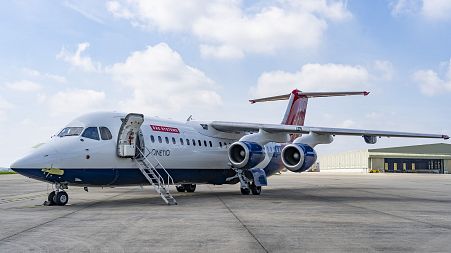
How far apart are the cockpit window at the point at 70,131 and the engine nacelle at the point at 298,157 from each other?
877 centimetres

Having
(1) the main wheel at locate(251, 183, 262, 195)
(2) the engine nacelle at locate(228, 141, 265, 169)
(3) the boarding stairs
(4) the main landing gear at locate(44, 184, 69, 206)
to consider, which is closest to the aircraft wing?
(2) the engine nacelle at locate(228, 141, 265, 169)

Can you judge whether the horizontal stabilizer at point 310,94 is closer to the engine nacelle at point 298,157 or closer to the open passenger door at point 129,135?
the engine nacelle at point 298,157

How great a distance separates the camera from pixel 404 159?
9869 cm

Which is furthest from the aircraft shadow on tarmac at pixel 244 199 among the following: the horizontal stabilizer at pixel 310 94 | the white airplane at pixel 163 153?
the horizontal stabilizer at pixel 310 94

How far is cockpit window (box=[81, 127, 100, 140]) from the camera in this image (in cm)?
1573

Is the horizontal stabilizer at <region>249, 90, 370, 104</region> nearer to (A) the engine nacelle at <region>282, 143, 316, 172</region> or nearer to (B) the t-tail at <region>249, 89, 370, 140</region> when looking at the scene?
(B) the t-tail at <region>249, 89, 370, 140</region>

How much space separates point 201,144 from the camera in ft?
68.2

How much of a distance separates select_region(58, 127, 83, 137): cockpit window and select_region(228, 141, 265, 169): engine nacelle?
6.94 m

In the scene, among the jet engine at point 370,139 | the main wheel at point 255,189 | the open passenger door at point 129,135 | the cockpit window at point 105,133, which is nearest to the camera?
the cockpit window at point 105,133

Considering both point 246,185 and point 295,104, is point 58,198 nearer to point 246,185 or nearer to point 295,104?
point 246,185

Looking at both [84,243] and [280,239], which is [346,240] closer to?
[280,239]

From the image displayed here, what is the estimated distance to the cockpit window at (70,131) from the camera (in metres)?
15.6

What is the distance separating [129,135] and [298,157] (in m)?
7.49

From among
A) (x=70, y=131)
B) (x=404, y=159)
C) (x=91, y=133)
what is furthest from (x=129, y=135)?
(x=404, y=159)
